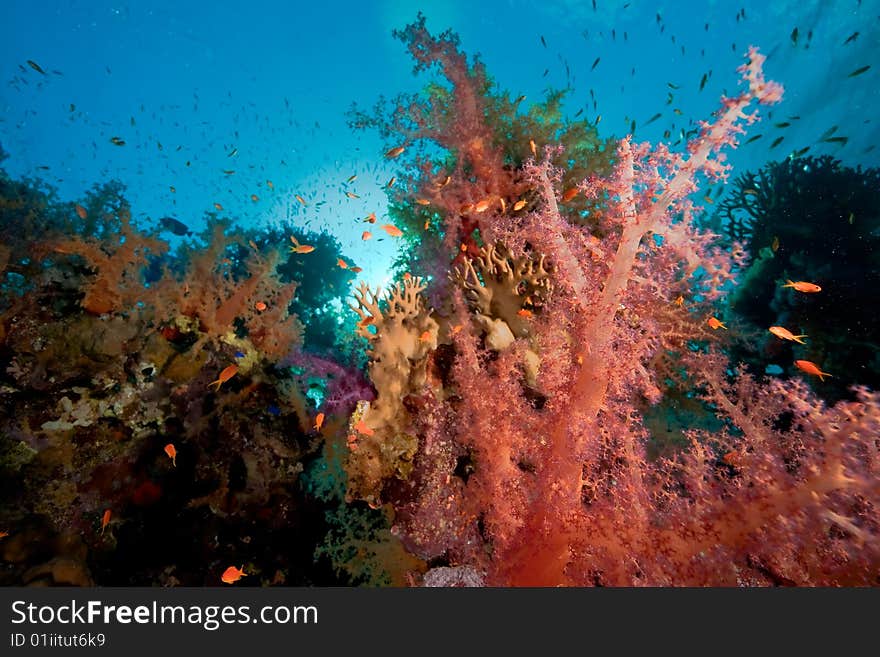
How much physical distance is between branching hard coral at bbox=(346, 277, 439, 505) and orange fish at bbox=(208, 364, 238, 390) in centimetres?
149

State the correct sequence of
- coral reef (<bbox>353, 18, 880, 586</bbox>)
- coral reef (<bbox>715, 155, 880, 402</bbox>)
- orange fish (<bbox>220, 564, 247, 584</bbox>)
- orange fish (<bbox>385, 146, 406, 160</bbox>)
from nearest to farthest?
coral reef (<bbox>353, 18, 880, 586</bbox>) < orange fish (<bbox>220, 564, 247, 584</bbox>) < orange fish (<bbox>385, 146, 406, 160</bbox>) < coral reef (<bbox>715, 155, 880, 402</bbox>)

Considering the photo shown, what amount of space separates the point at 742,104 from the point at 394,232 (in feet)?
15.7

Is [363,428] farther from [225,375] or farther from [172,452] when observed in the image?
[172,452]

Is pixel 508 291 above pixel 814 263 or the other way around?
the other way around

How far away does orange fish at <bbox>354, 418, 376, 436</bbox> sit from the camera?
4.01m

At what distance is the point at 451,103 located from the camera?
6.11 metres

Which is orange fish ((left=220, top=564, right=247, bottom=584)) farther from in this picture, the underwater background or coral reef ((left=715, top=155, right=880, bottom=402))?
coral reef ((left=715, top=155, right=880, bottom=402))

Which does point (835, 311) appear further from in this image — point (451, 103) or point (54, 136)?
point (54, 136)

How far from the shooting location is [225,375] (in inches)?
173

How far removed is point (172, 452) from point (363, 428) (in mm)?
1961

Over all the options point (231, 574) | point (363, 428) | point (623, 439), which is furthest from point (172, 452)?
point (623, 439)

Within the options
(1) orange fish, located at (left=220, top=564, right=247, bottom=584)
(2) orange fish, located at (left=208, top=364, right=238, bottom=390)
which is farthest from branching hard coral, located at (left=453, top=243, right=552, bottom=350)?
(1) orange fish, located at (left=220, top=564, right=247, bottom=584)

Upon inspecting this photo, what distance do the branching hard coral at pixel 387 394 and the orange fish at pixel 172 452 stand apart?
1.77m

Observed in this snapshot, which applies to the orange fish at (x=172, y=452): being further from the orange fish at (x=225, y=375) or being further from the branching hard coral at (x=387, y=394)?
the branching hard coral at (x=387, y=394)
